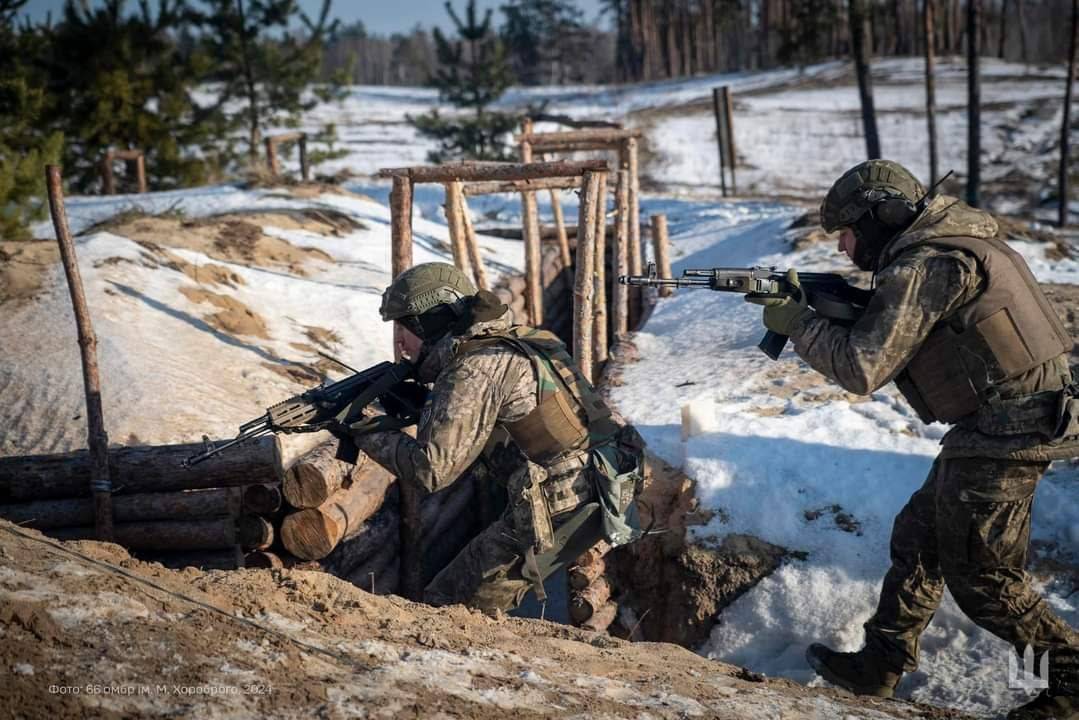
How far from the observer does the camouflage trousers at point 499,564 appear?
13.8 feet

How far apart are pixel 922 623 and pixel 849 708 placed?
0.96 m

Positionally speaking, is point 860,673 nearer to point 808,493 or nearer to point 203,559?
point 808,493

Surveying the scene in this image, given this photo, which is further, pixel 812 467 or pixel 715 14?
pixel 715 14

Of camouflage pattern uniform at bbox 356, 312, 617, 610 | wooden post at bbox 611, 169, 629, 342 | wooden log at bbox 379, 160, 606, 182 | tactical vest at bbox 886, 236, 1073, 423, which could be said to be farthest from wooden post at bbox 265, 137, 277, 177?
tactical vest at bbox 886, 236, 1073, 423

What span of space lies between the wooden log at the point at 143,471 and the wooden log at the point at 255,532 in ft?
0.73

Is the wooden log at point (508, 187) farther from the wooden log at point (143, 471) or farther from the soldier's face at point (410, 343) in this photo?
the wooden log at point (143, 471)

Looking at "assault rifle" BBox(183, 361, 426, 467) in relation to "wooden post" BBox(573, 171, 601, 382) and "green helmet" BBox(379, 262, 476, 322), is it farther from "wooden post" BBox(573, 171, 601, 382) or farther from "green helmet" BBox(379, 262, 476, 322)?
"wooden post" BBox(573, 171, 601, 382)

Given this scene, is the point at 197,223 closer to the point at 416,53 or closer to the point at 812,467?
the point at 812,467

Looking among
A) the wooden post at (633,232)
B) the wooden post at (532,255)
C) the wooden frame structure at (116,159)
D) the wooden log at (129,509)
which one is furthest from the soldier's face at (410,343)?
the wooden frame structure at (116,159)

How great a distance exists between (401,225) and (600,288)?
2103mm

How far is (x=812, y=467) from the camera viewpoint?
217 inches

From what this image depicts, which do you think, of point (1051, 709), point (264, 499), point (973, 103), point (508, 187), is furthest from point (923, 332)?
point (973, 103)

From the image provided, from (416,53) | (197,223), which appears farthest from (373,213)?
(416,53)

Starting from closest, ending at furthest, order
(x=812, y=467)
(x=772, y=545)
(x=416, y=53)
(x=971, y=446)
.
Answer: (x=971, y=446)
(x=772, y=545)
(x=812, y=467)
(x=416, y=53)
